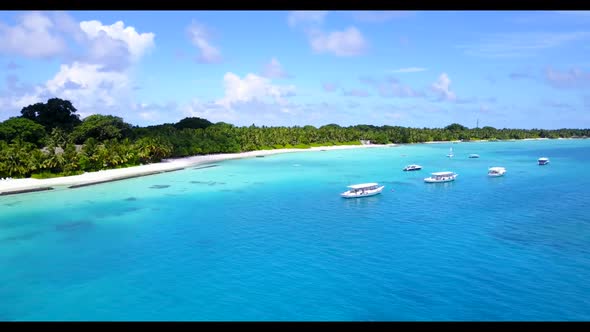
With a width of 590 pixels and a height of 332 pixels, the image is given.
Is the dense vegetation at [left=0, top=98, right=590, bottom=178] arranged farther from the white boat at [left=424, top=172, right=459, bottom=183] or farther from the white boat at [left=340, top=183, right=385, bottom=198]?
the white boat at [left=424, top=172, right=459, bottom=183]

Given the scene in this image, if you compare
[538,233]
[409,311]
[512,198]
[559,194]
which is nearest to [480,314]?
[409,311]

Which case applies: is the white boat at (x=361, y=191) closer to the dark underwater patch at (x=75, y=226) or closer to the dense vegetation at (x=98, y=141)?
the dark underwater patch at (x=75, y=226)

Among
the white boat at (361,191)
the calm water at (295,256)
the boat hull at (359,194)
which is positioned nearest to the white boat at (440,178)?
the calm water at (295,256)

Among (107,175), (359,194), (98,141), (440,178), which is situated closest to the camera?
(359,194)

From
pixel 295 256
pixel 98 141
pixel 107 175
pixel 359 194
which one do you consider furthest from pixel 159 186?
pixel 295 256

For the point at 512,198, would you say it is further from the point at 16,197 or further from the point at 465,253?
the point at 16,197

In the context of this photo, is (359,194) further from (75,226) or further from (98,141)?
(98,141)
